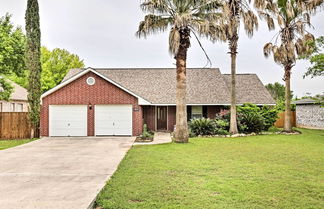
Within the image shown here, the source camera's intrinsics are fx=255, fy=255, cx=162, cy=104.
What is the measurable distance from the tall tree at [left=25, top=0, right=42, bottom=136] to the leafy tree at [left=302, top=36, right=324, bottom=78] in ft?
53.4

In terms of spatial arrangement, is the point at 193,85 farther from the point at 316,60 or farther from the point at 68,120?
the point at 68,120

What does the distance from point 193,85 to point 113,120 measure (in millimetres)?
8037

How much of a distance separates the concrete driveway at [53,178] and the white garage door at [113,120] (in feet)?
22.3

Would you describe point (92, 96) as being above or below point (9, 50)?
below

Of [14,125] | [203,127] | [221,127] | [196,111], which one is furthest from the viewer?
[196,111]

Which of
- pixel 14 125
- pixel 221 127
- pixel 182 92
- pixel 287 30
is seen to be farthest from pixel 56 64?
pixel 287 30

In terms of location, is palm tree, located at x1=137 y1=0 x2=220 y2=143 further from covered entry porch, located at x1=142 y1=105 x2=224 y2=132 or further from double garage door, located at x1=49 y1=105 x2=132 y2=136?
covered entry porch, located at x1=142 y1=105 x2=224 y2=132

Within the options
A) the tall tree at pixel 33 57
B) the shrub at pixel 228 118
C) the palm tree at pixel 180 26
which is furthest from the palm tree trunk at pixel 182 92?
the tall tree at pixel 33 57

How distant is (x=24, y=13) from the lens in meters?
16.5

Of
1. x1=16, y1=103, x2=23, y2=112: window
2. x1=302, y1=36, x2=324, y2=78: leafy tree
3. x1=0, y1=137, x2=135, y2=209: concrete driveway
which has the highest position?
x1=302, y1=36, x2=324, y2=78: leafy tree

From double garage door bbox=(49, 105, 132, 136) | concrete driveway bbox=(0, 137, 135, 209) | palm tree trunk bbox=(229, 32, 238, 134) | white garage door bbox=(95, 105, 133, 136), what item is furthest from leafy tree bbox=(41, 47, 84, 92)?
concrete driveway bbox=(0, 137, 135, 209)

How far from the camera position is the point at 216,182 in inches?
237

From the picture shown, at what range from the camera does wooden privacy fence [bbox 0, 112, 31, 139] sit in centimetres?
1619

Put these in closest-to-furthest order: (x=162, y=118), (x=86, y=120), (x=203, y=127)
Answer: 1. (x=203, y=127)
2. (x=86, y=120)
3. (x=162, y=118)
